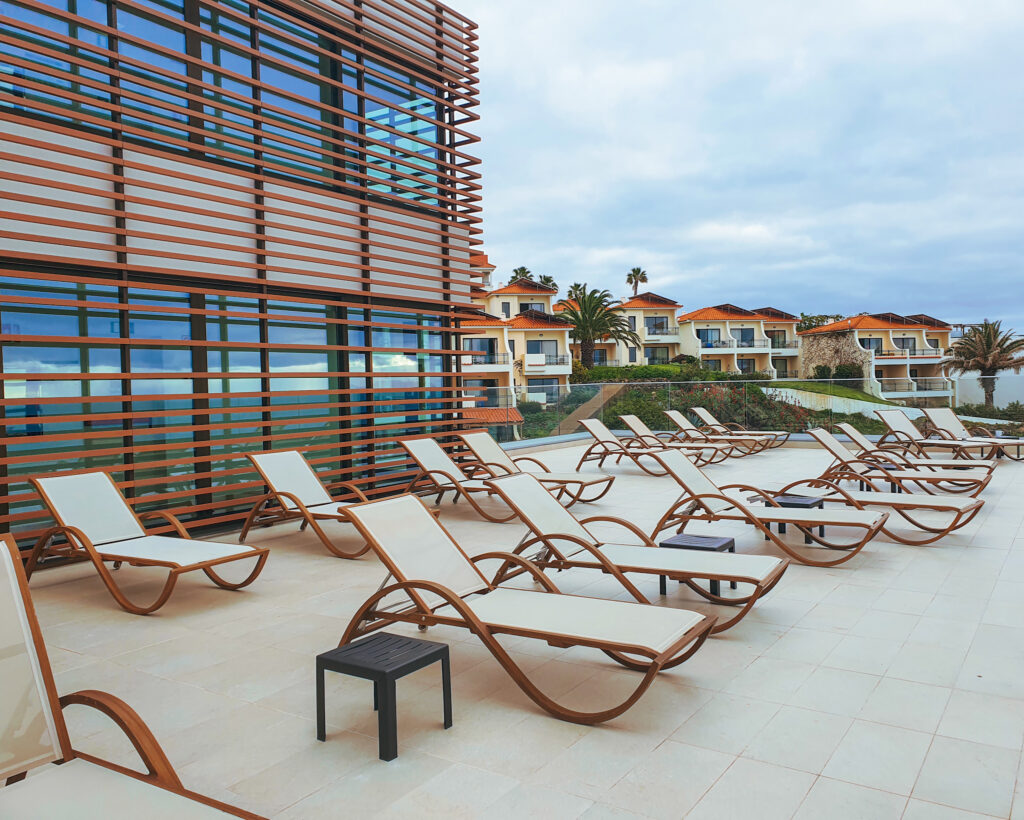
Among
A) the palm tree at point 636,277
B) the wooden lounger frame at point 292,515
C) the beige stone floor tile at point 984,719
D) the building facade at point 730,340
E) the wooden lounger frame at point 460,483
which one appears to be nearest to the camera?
the beige stone floor tile at point 984,719

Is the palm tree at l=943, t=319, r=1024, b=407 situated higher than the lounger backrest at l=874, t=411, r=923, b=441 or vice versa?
the palm tree at l=943, t=319, r=1024, b=407

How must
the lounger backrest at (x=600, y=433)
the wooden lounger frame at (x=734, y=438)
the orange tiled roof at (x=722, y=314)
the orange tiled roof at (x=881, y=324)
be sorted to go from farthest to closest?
the orange tiled roof at (x=722, y=314)
the orange tiled roof at (x=881, y=324)
the wooden lounger frame at (x=734, y=438)
the lounger backrest at (x=600, y=433)

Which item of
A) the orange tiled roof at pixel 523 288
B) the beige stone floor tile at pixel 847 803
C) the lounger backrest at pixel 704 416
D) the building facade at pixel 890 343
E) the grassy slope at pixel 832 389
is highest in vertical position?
the orange tiled roof at pixel 523 288

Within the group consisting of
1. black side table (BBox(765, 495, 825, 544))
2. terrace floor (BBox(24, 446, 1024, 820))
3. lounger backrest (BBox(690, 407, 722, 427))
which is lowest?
terrace floor (BBox(24, 446, 1024, 820))

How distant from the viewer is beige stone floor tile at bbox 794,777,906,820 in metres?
2.36

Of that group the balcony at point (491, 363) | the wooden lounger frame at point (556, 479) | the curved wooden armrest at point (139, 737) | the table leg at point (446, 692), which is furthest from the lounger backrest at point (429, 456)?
the balcony at point (491, 363)

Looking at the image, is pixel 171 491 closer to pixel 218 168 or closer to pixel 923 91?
pixel 218 168

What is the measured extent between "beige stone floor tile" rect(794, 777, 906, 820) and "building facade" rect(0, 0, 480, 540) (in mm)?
5811

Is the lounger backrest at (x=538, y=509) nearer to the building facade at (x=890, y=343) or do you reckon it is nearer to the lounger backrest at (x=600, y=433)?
the lounger backrest at (x=600, y=433)

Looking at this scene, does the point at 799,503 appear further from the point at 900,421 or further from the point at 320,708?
the point at 900,421

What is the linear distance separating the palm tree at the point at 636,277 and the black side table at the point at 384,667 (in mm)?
67098

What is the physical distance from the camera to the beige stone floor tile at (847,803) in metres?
2.36

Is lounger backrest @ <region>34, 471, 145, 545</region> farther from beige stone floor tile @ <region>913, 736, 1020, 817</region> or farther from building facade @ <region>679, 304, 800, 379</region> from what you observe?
building facade @ <region>679, 304, 800, 379</region>

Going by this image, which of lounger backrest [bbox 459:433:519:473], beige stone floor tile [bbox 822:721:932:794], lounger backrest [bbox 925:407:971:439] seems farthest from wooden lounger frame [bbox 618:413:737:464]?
beige stone floor tile [bbox 822:721:932:794]
